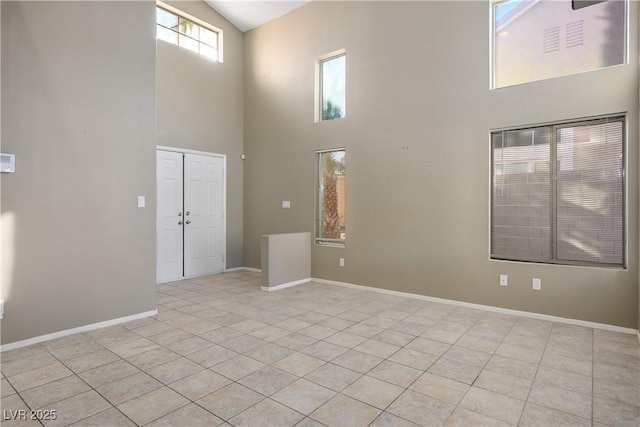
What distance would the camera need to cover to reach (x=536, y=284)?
12.3ft

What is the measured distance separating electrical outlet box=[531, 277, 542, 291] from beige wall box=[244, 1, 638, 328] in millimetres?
45

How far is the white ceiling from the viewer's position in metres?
5.80

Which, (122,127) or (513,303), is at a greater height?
(122,127)

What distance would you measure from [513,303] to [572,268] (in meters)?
Result: 0.69

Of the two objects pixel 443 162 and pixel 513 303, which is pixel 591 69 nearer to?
pixel 443 162

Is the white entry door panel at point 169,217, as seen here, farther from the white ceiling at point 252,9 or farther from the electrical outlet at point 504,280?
the electrical outlet at point 504,280

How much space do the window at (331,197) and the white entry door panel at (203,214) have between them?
1.94 metres

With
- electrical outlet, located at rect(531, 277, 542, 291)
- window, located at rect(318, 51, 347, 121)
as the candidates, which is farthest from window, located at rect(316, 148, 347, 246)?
electrical outlet, located at rect(531, 277, 542, 291)

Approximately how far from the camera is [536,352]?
2.88 meters

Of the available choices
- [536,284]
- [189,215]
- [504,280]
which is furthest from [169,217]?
[536,284]

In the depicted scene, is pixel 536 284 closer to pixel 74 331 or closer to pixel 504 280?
pixel 504 280

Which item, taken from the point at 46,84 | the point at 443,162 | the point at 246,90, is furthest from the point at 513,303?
the point at 246,90

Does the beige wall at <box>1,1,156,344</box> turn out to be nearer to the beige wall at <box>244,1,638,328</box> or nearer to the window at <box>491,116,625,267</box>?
the beige wall at <box>244,1,638,328</box>

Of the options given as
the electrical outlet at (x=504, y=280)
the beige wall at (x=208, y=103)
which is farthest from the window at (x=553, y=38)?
the beige wall at (x=208, y=103)
